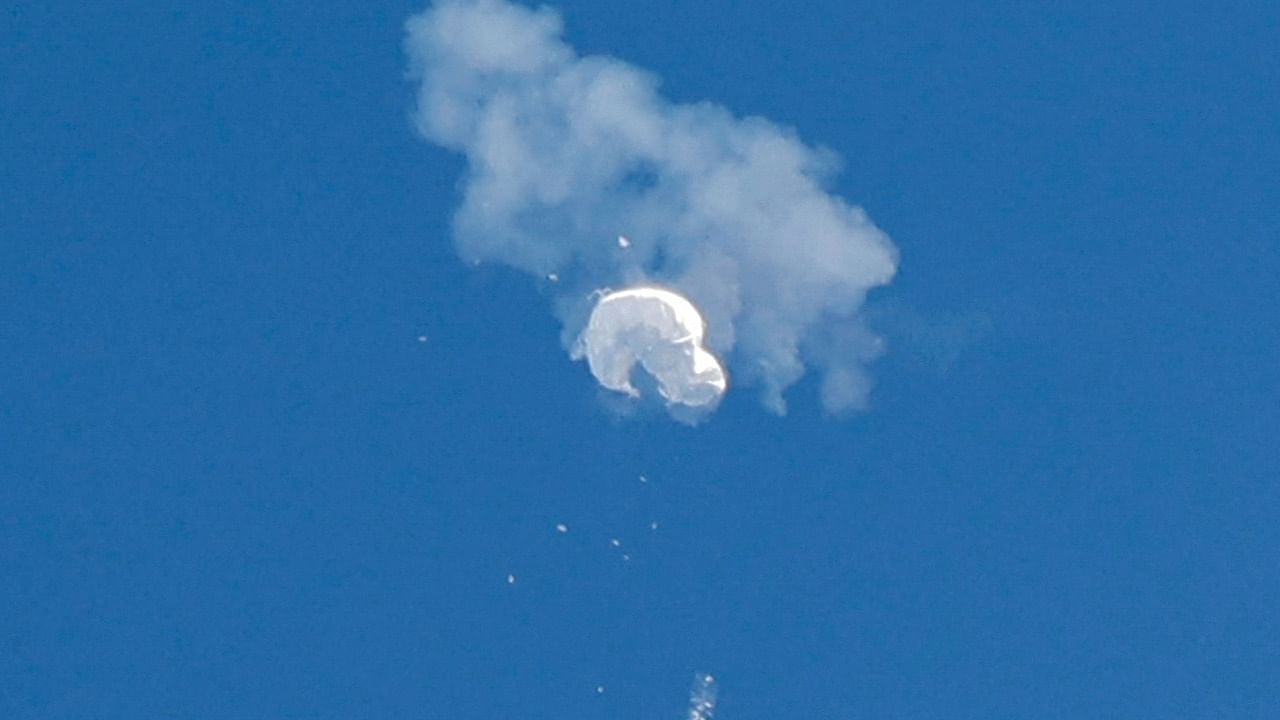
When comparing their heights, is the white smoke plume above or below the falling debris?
above

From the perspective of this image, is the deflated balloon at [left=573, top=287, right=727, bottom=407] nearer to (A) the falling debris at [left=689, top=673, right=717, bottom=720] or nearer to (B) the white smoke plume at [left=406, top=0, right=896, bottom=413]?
(B) the white smoke plume at [left=406, top=0, right=896, bottom=413]

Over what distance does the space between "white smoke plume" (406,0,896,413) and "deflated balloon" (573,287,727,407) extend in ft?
0.07

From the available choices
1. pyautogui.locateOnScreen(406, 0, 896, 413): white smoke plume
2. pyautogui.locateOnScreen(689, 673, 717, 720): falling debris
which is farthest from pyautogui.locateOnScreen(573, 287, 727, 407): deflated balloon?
pyautogui.locateOnScreen(689, 673, 717, 720): falling debris

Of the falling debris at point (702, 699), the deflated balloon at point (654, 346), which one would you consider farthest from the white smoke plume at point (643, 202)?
the falling debris at point (702, 699)

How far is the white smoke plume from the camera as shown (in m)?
2.44

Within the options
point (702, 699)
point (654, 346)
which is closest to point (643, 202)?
point (654, 346)

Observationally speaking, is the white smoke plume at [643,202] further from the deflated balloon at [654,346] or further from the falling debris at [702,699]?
the falling debris at [702,699]

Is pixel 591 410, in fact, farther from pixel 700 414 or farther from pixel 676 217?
pixel 676 217

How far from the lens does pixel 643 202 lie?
2.46 meters

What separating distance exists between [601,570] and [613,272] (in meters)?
0.54

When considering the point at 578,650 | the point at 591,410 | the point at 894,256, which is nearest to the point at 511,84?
the point at 591,410

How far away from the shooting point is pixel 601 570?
246 centimetres

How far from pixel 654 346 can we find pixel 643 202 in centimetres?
26

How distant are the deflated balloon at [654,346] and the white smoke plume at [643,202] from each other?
22 mm
